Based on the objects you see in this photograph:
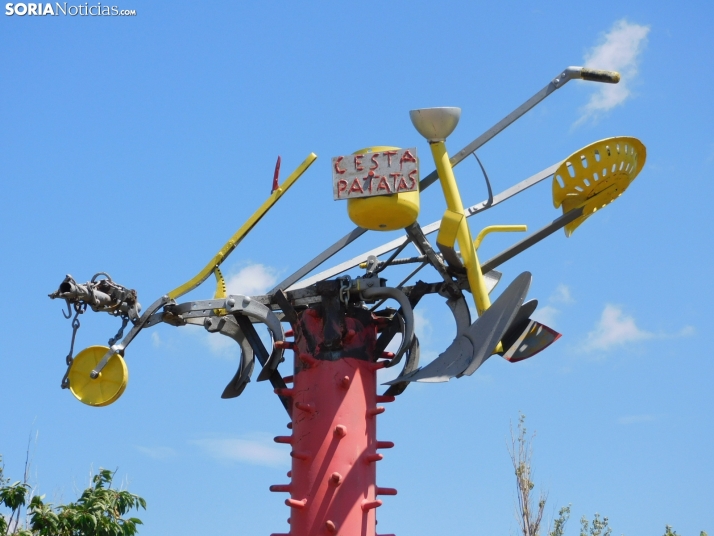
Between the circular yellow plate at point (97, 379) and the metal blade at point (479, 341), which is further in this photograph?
the circular yellow plate at point (97, 379)

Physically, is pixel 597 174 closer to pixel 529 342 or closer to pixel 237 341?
pixel 529 342

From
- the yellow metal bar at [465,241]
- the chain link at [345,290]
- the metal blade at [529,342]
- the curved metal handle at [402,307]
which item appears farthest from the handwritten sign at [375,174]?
the metal blade at [529,342]

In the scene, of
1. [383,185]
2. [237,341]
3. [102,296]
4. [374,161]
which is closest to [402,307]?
[383,185]

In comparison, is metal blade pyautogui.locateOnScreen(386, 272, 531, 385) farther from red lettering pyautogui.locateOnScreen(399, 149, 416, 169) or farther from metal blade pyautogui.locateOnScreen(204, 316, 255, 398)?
metal blade pyautogui.locateOnScreen(204, 316, 255, 398)

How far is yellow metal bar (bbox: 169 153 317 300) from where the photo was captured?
40.5 feet

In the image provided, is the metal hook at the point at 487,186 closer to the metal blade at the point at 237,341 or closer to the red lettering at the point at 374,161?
the red lettering at the point at 374,161

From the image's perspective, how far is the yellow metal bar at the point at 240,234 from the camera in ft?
40.5

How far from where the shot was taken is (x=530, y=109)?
1156 centimetres

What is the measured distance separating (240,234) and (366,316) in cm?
181

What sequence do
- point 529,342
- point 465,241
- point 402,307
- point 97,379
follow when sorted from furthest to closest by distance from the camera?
point 97,379
point 402,307
point 465,241
point 529,342

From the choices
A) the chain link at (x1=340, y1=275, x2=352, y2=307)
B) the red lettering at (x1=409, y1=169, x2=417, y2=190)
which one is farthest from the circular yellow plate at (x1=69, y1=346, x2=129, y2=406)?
the red lettering at (x1=409, y1=169, x2=417, y2=190)

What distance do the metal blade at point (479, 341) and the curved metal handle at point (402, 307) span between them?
1.28 ft

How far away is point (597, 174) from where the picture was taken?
11.2 m

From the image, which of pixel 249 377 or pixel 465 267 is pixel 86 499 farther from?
pixel 465 267
